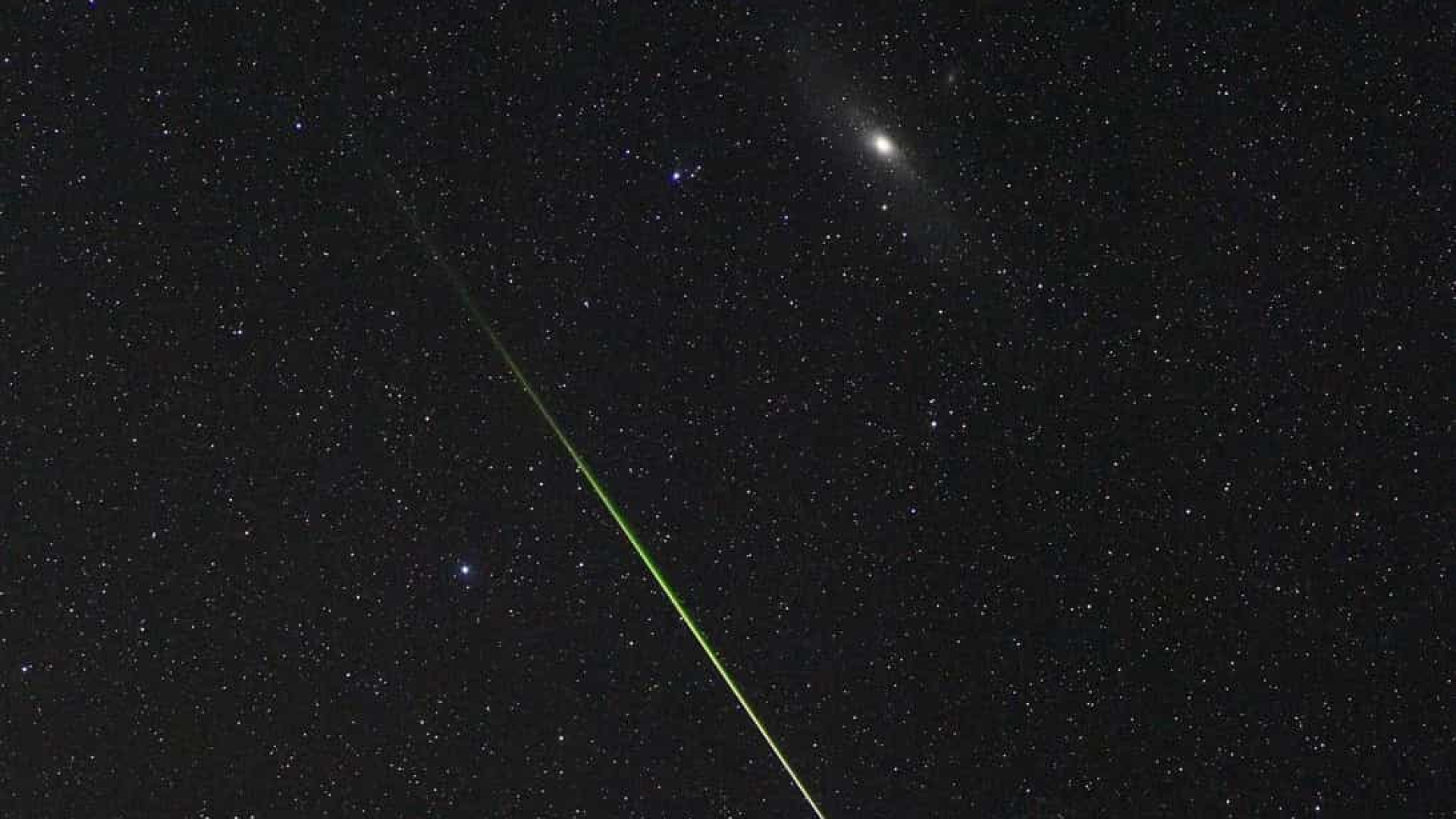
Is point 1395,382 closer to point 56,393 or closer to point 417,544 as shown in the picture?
point 417,544

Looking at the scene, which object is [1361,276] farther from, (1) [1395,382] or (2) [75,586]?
(2) [75,586]

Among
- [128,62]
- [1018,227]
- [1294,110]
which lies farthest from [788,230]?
[128,62]

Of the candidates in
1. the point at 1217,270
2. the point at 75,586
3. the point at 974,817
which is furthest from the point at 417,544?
the point at 1217,270

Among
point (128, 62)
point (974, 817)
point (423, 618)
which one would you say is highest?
point (128, 62)

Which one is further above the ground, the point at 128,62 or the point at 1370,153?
the point at 128,62
